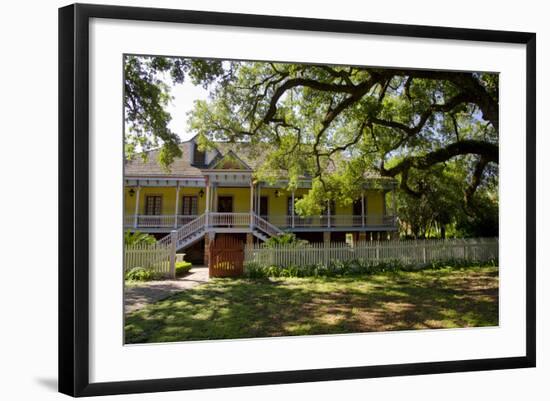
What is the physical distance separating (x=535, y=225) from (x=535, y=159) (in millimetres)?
797

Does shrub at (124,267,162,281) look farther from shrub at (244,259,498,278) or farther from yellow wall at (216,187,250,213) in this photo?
yellow wall at (216,187,250,213)

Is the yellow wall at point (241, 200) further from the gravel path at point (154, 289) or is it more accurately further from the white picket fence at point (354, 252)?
the gravel path at point (154, 289)

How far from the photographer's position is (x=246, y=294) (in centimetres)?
866

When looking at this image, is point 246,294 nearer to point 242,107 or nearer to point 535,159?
point 242,107

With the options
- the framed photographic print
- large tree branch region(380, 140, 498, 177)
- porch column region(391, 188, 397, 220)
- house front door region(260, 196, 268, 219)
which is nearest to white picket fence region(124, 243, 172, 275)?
the framed photographic print

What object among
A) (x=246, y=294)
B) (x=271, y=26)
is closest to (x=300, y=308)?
(x=246, y=294)

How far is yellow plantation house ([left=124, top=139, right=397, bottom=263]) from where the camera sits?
12367 millimetres

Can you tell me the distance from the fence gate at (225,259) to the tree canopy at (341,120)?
220 cm

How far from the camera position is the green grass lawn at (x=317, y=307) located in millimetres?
6662

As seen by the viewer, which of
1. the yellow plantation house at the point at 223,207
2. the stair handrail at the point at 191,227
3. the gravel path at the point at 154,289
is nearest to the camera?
the gravel path at the point at 154,289

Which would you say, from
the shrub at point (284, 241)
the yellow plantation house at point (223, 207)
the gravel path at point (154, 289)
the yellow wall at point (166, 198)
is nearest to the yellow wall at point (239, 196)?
the yellow plantation house at point (223, 207)

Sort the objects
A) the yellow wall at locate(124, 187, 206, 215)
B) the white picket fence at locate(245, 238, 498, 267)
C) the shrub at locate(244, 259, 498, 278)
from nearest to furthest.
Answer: the shrub at locate(244, 259, 498, 278) → the white picket fence at locate(245, 238, 498, 267) → the yellow wall at locate(124, 187, 206, 215)

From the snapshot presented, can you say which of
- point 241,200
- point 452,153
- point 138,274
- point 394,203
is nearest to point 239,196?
point 241,200

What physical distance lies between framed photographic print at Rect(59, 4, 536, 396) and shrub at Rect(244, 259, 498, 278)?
0.04m
